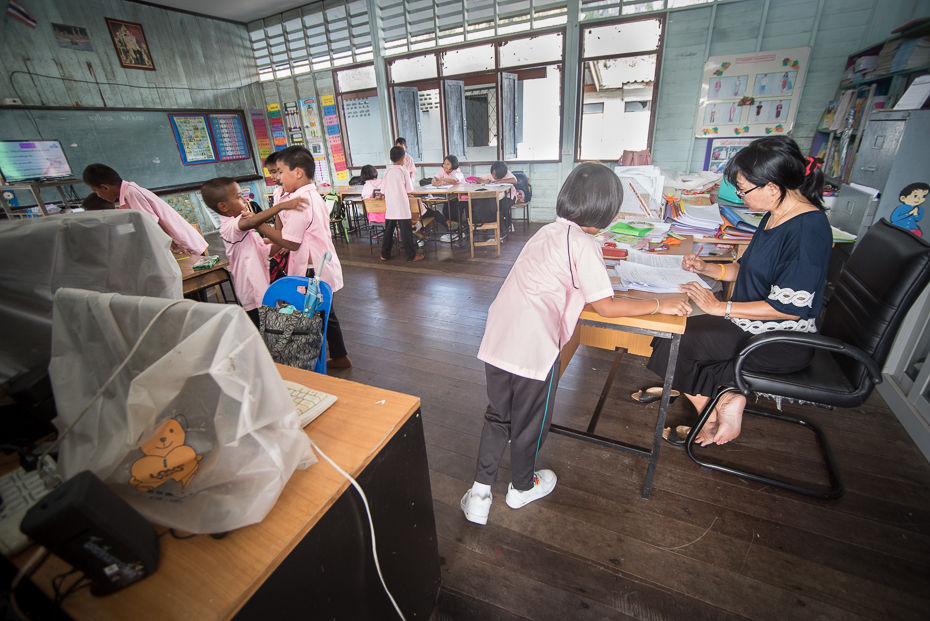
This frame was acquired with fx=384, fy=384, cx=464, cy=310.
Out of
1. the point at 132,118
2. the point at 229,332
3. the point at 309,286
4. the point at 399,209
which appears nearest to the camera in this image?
the point at 229,332

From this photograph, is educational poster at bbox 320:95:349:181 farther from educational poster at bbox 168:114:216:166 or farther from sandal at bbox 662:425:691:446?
sandal at bbox 662:425:691:446

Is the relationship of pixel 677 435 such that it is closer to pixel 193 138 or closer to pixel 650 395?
pixel 650 395

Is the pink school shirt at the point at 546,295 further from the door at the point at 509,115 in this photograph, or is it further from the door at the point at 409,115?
the door at the point at 409,115

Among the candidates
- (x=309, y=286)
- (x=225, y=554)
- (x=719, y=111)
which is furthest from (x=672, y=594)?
(x=719, y=111)

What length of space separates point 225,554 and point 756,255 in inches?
70.0

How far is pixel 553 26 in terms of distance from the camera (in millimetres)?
5359

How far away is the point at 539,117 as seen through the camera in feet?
19.4

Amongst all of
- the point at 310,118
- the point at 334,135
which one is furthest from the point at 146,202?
the point at 310,118

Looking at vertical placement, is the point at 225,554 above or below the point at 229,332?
below

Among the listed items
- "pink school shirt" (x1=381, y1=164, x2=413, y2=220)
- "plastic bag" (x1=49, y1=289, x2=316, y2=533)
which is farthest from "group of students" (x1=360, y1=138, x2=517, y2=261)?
"plastic bag" (x1=49, y1=289, x2=316, y2=533)

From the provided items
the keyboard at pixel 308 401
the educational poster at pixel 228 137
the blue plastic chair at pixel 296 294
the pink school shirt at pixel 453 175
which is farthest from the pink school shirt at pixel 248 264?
the educational poster at pixel 228 137

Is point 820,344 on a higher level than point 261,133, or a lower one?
lower

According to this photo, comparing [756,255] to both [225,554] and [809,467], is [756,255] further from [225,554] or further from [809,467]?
[225,554]

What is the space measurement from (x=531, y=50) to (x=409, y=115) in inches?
85.3
